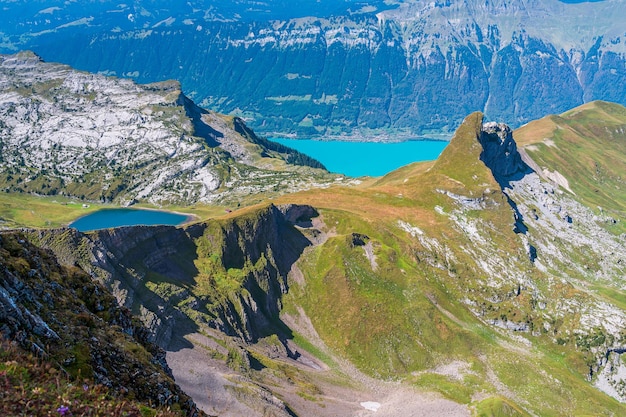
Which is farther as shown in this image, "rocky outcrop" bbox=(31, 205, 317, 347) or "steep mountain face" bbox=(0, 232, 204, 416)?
"rocky outcrop" bbox=(31, 205, 317, 347)

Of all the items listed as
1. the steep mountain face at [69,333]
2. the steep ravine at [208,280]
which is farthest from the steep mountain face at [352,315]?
the steep mountain face at [69,333]

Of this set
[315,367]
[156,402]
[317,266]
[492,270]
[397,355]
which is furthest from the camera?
[492,270]

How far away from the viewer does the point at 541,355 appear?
158 metres

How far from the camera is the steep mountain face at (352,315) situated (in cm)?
10944

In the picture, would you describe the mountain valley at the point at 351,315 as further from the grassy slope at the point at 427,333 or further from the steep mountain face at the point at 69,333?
the steep mountain face at the point at 69,333

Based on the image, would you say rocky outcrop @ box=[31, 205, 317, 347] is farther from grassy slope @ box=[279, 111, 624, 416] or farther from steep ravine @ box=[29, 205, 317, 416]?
grassy slope @ box=[279, 111, 624, 416]

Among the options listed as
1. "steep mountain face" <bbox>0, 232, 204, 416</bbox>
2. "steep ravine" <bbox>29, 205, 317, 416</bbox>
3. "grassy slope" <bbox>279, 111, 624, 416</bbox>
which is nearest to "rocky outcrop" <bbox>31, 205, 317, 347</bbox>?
"steep ravine" <bbox>29, 205, 317, 416</bbox>

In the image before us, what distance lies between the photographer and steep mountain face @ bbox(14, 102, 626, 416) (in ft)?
359

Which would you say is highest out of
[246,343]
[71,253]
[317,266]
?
[317,266]

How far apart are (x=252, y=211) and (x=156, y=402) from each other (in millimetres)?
132521

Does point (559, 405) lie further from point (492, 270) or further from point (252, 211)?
point (252, 211)

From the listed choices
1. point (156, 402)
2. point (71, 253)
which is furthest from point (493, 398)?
point (156, 402)

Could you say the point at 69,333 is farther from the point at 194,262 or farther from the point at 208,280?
the point at 194,262

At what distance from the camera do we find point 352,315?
152 m
